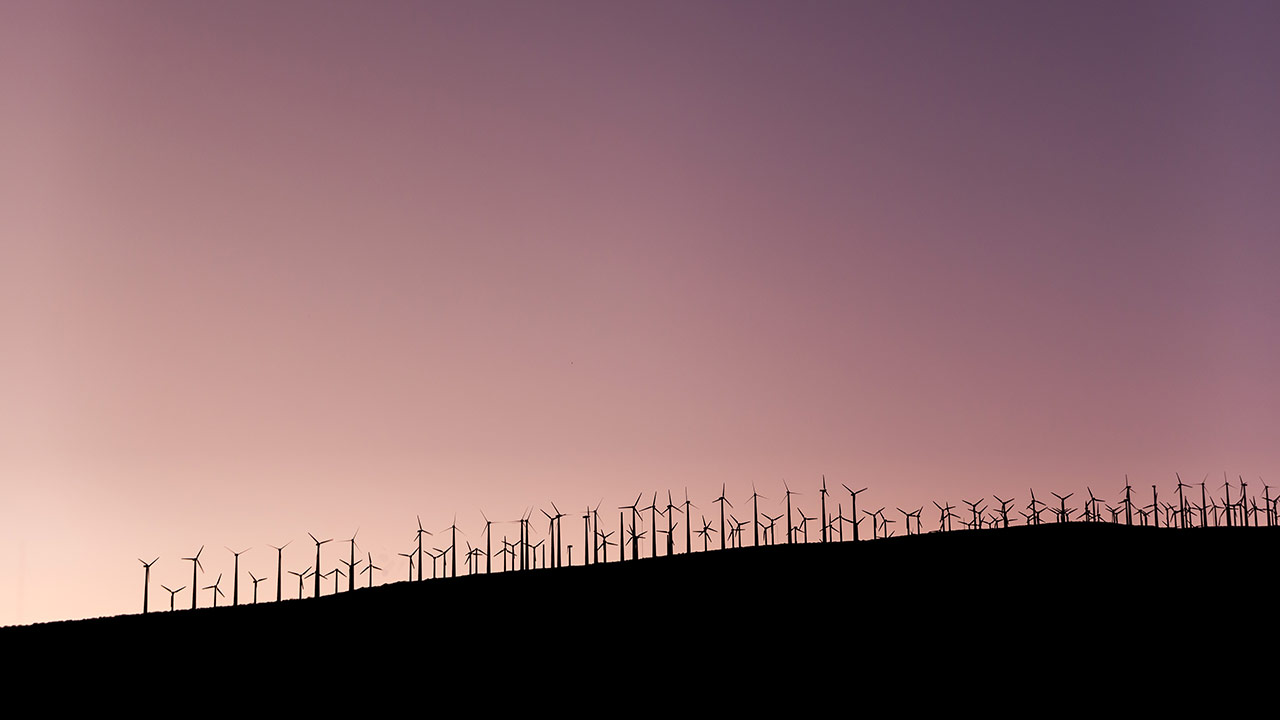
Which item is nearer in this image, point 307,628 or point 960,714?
point 960,714

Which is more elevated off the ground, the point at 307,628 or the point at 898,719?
the point at 307,628

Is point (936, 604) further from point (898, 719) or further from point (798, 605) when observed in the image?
point (898, 719)

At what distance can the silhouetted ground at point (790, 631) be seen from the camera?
79.9 m

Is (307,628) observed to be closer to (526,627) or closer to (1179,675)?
(526,627)

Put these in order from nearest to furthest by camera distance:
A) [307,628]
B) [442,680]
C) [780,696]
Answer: [780,696] < [442,680] < [307,628]

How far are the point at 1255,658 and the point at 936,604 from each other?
2697 centimetres

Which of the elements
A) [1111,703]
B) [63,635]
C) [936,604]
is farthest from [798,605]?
[63,635]

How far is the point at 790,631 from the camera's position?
308 ft

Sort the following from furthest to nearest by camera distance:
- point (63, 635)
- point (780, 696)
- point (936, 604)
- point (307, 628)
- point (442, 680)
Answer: point (63, 635)
point (307, 628)
point (936, 604)
point (442, 680)
point (780, 696)

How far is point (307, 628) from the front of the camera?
4916 inches

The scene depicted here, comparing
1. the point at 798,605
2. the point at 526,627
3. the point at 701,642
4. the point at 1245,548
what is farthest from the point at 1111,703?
the point at 1245,548

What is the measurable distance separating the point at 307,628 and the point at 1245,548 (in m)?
93.9

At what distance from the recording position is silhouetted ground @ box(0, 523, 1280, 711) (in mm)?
79938

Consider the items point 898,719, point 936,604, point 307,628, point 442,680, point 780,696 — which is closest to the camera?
point 898,719
